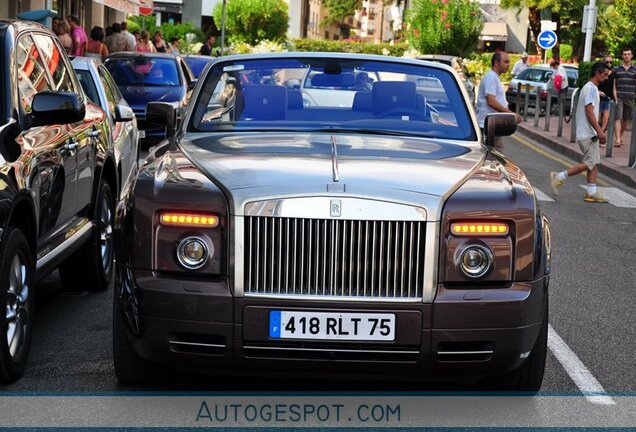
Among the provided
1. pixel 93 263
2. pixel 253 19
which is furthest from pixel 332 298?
pixel 253 19

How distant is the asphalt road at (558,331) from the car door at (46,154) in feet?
1.91

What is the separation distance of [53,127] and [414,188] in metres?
2.61

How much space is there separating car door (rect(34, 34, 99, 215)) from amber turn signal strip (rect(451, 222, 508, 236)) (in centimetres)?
295

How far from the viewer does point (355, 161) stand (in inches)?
221

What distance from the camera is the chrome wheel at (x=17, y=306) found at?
5.75 meters

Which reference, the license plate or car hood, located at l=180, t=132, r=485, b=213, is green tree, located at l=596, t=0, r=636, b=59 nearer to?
car hood, located at l=180, t=132, r=485, b=213

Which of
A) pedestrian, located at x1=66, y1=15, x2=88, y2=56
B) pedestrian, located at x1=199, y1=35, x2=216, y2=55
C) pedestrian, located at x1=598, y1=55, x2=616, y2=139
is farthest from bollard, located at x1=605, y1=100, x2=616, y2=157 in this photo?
pedestrian, located at x1=199, y1=35, x2=216, y2=55

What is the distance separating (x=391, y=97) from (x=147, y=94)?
1413 cm

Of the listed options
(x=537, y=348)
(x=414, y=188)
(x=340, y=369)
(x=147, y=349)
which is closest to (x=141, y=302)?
(x=147, y=349)

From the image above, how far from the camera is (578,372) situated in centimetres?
640

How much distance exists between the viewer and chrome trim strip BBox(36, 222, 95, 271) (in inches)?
261

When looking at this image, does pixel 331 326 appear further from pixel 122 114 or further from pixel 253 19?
pixel 253 19

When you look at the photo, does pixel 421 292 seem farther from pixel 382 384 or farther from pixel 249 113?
pixel 249 113

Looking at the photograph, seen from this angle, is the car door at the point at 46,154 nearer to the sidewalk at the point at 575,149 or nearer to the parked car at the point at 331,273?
the parked car at the point at 331,273
